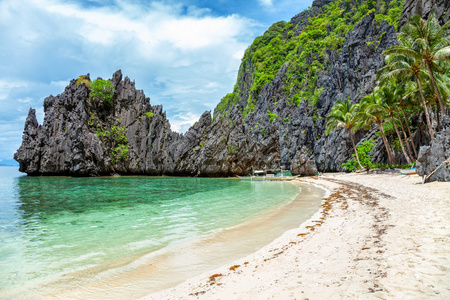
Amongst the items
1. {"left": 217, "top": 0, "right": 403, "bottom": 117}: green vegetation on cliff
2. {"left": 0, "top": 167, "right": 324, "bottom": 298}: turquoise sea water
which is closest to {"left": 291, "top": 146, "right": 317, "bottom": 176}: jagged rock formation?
{"left": 217, "top": 0, "right": 403, "bottom": 117}: green vegetation on cliff


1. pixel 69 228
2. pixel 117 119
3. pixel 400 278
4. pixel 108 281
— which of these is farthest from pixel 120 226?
pixel 117 119

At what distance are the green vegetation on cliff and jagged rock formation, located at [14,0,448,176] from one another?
1233 centimetres

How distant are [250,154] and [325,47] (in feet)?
188

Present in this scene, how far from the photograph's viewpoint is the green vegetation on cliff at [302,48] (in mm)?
79163

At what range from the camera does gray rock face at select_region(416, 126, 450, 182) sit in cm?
1536

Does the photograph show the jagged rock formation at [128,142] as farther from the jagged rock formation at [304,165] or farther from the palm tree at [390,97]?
the palm tree at [390,97]

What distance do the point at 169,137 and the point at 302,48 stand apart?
227ft

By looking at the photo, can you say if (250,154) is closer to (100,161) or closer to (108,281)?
(100,161)

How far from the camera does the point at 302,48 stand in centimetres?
9494

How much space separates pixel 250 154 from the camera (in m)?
54.5

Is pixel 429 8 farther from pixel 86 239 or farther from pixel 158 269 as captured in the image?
pixel 86 239

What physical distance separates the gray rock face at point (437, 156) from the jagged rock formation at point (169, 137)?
106 ft

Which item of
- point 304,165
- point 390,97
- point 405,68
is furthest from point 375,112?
point 304,165

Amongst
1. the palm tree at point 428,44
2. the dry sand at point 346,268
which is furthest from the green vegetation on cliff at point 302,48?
the dry sand at point 346,268
